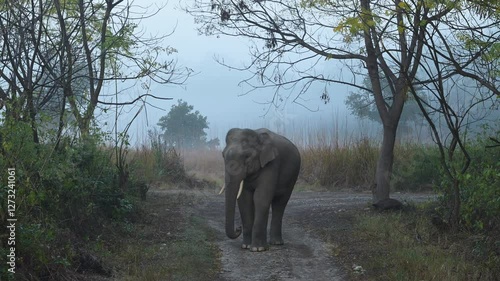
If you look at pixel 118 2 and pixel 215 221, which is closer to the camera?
pixel 215 221

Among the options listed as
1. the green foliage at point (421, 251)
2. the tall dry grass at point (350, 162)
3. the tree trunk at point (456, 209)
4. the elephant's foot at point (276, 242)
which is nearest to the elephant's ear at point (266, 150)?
the elephant's foot at point (276, 242)

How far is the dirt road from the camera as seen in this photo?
33.0 ft

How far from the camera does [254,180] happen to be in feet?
40.2

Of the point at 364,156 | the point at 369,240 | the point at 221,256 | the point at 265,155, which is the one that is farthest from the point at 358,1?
the point at 364,156

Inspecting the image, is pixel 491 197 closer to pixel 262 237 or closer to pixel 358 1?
pixel 262 237

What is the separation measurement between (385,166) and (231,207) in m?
4.94

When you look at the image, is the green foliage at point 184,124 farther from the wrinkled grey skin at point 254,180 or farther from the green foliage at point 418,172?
the wrinkled grey skin at point 254,180

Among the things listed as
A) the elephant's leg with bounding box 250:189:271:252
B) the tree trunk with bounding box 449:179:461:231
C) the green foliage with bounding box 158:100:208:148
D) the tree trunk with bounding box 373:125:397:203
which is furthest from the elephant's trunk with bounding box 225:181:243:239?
the green foliage with bounding box 158:100:208:148

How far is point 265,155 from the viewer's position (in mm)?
12203

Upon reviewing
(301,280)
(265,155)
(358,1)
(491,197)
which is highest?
(358,1)

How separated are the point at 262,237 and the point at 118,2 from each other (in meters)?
6.76

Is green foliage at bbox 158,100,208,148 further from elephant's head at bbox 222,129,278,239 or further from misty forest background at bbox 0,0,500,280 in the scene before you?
elephant's head at bbox 222,129,278,239

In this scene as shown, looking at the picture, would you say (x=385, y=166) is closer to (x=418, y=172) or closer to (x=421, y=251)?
(x=421, y=251)

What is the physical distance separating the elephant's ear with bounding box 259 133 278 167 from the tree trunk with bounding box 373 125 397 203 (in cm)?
377
